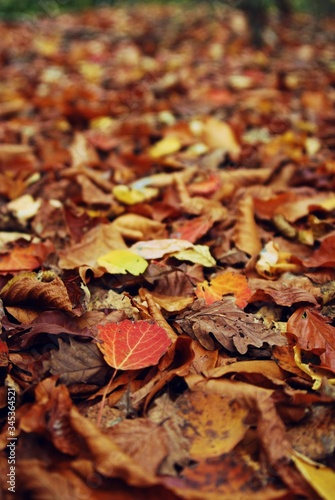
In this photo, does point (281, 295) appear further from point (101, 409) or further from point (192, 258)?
point (101, 409)

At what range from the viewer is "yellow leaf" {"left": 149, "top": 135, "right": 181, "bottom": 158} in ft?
9.46

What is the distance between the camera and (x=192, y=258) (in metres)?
1.81

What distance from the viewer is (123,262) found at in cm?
174

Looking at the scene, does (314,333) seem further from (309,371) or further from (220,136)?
(220,136)

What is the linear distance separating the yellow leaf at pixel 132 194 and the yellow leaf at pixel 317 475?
1410 millimetres

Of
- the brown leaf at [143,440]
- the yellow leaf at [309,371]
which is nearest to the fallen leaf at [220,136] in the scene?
the yellow leaf at [309,371]

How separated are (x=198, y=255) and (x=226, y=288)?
213 millimetres

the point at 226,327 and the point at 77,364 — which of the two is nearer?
the point at 77,364

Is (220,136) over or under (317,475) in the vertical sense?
under

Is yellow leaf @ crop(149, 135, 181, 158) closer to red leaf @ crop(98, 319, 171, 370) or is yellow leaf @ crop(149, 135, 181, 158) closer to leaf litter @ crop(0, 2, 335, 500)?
leaf litter @ crop(0, 2, 335, 500)

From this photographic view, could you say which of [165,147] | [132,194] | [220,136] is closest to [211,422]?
[132,194]

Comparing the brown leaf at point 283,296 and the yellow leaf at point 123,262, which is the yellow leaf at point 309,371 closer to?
the brown leaf at point 283,296

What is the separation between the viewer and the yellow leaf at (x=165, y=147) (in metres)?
2.88

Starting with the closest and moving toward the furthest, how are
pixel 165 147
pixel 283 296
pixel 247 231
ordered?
pixel 283 296 < pixel 247 231 < pixel 165 147
